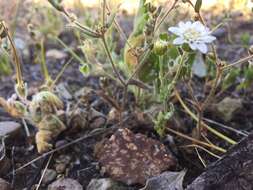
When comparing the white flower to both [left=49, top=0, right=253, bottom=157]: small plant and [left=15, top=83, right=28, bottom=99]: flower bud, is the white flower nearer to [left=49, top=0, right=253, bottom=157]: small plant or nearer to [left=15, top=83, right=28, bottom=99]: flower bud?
[left=49, top=0, right=253, bottom=157]: small plant

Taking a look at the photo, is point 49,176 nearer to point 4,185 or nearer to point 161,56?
point 4,185

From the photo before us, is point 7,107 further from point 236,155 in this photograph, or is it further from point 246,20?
point 246,20

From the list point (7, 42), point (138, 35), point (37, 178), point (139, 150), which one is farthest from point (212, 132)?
point (7, 42)

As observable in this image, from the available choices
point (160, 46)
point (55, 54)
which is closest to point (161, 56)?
point (160, 46)

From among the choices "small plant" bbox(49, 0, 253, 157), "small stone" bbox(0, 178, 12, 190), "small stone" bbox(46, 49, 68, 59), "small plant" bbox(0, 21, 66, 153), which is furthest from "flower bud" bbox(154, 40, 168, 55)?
"small stone" bbox(46, 49, 68, 59)

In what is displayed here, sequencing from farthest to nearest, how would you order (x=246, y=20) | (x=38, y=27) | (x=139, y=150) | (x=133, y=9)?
(x=133, y=9), (x=246, y=20), (x=38, y=27), (x=139, y=150)

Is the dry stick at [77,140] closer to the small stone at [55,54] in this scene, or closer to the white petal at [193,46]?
the white petal at [193,46]
